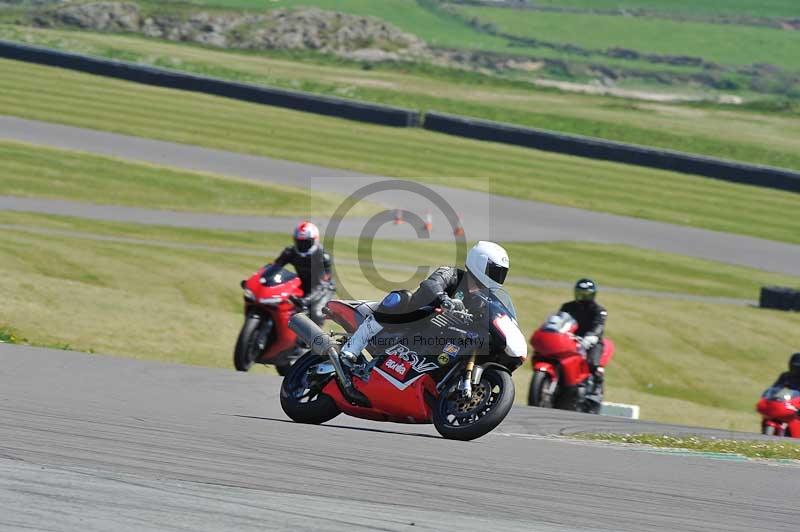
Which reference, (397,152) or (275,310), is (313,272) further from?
(397,152)

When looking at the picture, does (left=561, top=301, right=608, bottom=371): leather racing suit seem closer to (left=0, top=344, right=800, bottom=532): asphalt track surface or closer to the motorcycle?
(left=0, top=344, right=800, bottom=532): asphalt track surface

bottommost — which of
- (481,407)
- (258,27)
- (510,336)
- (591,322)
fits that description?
(591,322)

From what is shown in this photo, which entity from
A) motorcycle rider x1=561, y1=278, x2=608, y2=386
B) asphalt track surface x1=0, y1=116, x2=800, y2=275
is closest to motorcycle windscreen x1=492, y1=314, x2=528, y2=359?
motorcycle rider x1=561, y1=278, x2=608, y2=386

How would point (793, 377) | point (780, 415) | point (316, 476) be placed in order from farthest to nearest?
point (793, 377) < point (780, 415) < point (316, 476)

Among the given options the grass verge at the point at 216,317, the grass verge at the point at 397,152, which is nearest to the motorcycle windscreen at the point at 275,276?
the grass verge at the point at 216,317

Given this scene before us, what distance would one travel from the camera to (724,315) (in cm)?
2356

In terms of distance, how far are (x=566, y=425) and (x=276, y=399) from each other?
2.49m

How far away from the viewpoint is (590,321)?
14758mm

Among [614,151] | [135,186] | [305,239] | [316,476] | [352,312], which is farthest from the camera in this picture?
[614,151]

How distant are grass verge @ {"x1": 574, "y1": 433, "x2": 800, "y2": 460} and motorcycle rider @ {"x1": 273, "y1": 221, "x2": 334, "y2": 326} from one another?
5077 millimetres

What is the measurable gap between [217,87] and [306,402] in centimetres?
3696

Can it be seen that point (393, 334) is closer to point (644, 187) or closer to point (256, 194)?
point (256, 194)

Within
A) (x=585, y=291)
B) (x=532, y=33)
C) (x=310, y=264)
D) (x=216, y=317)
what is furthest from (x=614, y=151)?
(x=532, y=33)

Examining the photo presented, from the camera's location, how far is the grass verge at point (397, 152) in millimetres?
35594
